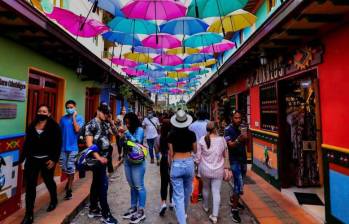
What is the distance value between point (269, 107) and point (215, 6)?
309cm

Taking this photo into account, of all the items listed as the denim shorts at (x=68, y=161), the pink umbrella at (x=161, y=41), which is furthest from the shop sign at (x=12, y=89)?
the pink umbrella at (x=161, y=41)

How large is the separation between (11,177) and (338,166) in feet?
18.6

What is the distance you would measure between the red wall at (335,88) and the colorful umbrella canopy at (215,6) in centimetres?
220

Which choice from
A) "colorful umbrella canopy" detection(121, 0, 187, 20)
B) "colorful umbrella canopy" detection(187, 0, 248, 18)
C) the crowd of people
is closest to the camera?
the crowd of people

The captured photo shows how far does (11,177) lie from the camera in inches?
171

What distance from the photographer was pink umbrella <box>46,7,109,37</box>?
19.6 feet

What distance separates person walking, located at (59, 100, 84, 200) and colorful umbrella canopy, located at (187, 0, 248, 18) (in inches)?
153

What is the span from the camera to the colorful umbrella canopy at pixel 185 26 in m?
6.79

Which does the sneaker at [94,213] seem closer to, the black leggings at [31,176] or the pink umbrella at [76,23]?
the black leggings at [31,176]

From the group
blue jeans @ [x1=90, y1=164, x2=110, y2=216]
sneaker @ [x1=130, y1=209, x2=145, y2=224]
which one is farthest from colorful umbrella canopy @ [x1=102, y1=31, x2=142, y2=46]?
sneaker @ [x1=130, y1=209, x2=145, y2=224]

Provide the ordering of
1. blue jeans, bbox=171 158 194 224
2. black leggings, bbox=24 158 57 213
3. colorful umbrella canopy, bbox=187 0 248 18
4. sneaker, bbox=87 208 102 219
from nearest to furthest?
blue jeans, bbox=171 158 194 224, black leggings, bbox=24 158 57 213, sneaker, bbox=87 208 102 219, colorful umbrella canopy, bbox=187 0 248 18

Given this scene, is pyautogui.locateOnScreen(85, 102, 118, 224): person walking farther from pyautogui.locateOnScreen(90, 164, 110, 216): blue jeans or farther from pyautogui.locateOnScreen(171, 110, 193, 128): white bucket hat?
pyautogui.locateOnScreen(171, 110, 193, 128): white bucket hat

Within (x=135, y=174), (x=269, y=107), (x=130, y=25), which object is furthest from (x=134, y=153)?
(x=130, y=25)

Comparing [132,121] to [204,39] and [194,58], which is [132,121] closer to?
[204,39]
